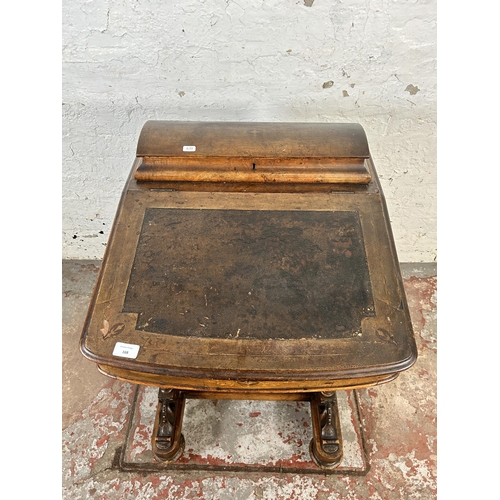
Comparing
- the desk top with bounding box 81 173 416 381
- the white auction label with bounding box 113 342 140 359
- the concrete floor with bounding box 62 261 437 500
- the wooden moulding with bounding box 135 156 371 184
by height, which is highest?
the wooden moulding with bounding box 135 156 371 184

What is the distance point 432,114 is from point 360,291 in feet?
3.32

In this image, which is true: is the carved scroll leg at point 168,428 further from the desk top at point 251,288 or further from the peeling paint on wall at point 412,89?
the peeling paint on wall at point 412,89

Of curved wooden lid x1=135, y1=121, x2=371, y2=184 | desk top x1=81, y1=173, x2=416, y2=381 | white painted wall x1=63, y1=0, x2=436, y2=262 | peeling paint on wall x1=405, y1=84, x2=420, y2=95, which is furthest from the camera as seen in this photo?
peeling paint on wall x1=405, y1=84, x2=420, y2=95

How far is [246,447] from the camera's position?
69.3 inches

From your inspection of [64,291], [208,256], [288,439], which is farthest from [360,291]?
[64,291]

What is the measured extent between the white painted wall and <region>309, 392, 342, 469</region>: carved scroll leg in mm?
1037

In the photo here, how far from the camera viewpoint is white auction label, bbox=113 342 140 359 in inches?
43.3

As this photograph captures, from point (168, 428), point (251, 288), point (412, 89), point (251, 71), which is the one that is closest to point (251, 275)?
point (251, 288)

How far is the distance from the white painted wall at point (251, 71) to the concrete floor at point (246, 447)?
0.98 meters

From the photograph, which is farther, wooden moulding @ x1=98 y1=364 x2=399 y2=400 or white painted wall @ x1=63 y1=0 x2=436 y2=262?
white painted wall @ x1=63 y1=0 x2=436 y2=262

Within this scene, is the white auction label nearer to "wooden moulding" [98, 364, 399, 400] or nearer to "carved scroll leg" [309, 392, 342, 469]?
"wooden moulding" [98, 364, 399, 400]

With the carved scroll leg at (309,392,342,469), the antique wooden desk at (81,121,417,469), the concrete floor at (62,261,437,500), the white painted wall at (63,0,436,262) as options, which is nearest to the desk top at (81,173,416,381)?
the antique wooden desk at (81,121,417,469)

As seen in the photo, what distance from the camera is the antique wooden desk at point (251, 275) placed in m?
1.10

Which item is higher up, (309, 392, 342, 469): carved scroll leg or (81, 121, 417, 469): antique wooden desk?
(81, 121, 417, 469): antique wooden desk
